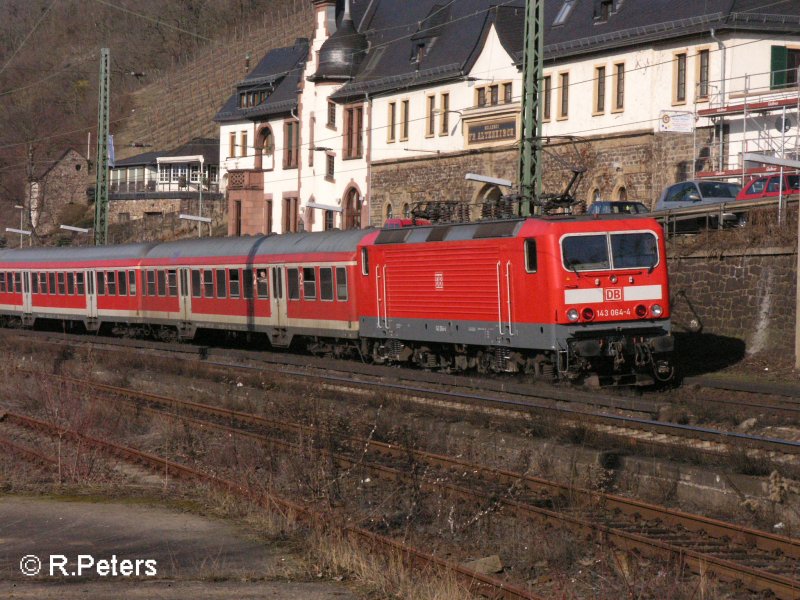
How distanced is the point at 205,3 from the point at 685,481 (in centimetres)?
13242

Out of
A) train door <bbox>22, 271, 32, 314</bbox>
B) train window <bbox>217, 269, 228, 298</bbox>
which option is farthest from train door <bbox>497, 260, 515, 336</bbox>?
train door <bbox>22, 271, 32, 314</bbox>

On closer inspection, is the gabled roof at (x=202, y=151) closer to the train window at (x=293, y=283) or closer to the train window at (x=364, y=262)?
the train window at (x=293, y=283)

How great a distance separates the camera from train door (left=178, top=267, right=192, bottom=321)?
114 ft

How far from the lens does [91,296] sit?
40.2m

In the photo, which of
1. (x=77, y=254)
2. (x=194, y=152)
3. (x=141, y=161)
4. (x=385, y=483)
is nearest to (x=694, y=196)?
(x=77, y=254)

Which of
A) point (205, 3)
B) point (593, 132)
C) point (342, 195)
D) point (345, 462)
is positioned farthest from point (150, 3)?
point (345, 462)

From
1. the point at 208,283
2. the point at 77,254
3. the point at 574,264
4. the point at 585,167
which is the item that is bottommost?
the point at 208,283

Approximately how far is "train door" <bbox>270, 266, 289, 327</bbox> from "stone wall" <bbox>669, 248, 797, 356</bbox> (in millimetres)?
8960

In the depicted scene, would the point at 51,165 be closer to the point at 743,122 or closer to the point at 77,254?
the point at 77,254

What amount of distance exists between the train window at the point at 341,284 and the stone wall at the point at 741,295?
290 inches

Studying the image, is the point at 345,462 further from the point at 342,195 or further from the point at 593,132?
the point at 342,195

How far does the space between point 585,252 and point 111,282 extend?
21.7 m

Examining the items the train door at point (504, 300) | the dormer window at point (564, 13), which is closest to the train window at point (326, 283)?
the train door at point (504, 300)

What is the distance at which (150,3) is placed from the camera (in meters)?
146
